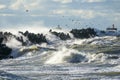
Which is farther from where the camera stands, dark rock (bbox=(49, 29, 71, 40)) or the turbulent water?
dark rock (bbox=(49, 29, 71, 40))

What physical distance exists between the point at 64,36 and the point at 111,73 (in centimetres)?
13333

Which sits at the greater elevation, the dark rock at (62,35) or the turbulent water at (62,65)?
the dark rock at (62,35)

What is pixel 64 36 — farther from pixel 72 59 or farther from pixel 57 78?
pixel 57 78

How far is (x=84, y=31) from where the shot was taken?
199m

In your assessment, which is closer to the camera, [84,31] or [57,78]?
[57,78]

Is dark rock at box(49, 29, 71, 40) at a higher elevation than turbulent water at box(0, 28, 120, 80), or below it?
higher

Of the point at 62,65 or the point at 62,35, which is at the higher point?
the point at 62,35

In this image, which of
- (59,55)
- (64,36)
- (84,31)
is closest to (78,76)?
(59,55)

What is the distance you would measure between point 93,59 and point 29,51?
87.7 feet

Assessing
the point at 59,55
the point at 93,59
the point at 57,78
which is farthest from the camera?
the point at 59,55

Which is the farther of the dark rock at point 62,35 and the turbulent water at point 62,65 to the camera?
the dark rock at point 62,35

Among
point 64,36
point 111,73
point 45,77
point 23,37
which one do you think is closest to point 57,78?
point 45,77

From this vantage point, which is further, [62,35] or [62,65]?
[62,35]

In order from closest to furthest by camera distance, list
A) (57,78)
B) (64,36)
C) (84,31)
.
→ (57,78) → (64,36) → (84,31)
